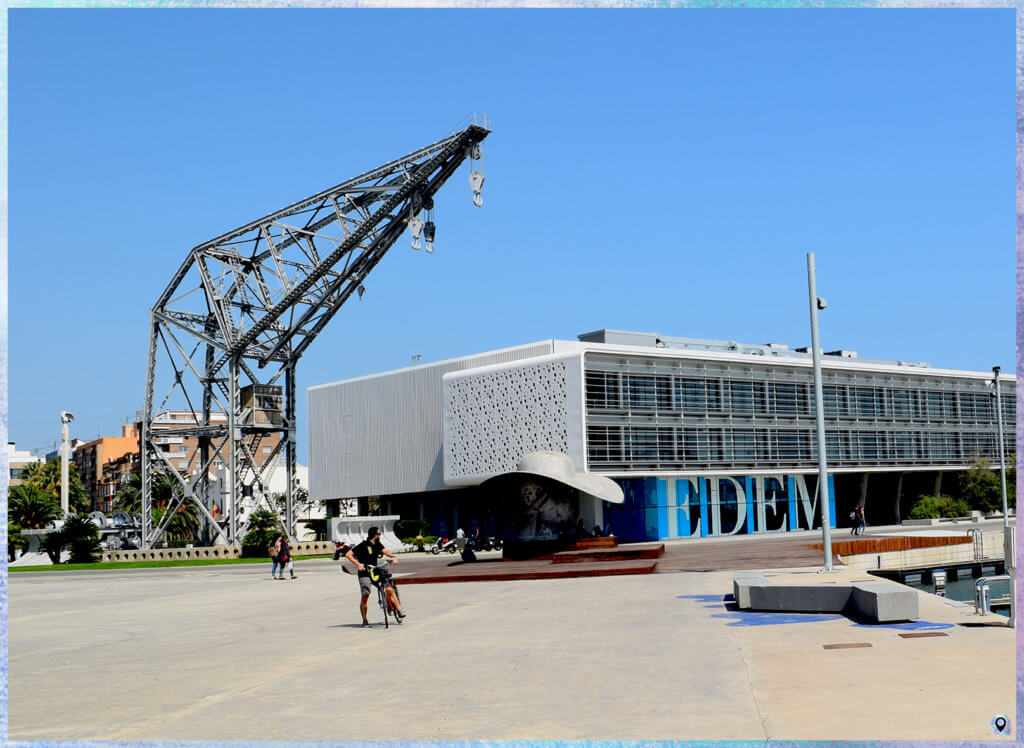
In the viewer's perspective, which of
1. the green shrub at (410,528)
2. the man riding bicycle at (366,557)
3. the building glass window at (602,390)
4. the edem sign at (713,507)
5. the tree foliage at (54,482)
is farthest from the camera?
the tree foliage at (54,482)

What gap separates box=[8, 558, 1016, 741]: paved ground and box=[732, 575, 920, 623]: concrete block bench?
43 centimetres

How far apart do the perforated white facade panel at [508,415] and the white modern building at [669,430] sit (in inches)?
3.7

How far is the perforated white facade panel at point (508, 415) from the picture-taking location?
67.4 metres

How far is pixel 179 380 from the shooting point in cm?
6762

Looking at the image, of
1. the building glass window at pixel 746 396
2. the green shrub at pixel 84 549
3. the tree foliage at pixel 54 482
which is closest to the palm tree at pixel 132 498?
the tree foliage at pixel 54 482

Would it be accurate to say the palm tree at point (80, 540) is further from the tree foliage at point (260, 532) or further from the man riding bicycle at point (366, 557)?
the man riding bicycle at point (366, 557)

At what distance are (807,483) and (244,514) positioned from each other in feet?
123

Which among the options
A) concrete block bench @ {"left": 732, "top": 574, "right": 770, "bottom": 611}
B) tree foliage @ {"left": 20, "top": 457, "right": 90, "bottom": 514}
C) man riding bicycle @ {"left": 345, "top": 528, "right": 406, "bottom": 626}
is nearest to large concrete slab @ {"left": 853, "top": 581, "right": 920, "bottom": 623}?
concrete block bench @ {"left": 732, "top": 574, "right": 770, "bottom": 611}

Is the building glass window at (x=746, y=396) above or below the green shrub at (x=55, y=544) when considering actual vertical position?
above

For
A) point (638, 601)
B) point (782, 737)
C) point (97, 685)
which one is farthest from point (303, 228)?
point (782, 737)

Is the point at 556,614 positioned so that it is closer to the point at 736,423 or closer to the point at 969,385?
the point at 736,423

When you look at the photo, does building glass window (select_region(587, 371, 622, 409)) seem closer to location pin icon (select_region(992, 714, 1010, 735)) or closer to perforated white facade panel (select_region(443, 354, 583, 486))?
perforated white facade panel (select_region(443, 354, 583, 486))

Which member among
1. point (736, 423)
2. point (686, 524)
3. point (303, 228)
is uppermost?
point (303, 228)

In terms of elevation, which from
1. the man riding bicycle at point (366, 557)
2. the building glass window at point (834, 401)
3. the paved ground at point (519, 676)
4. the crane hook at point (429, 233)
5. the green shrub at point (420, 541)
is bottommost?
the green shrub at point (420, 541)
